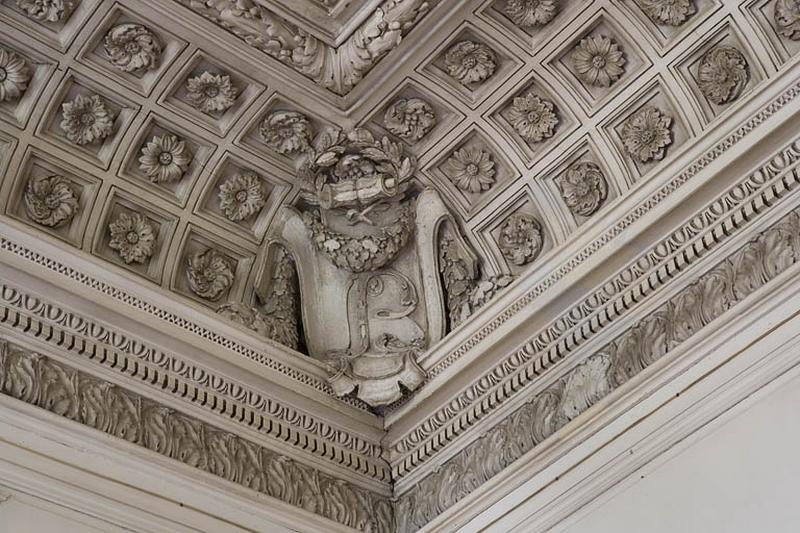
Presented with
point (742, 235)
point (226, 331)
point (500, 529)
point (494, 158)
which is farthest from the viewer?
point (494, 158)

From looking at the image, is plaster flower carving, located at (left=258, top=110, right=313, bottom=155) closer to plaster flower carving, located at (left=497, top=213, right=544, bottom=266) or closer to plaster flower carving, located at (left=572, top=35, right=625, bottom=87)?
plaster flower carving, located at (left=497, top=213, right=544, bottom=266)

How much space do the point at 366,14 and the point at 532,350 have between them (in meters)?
1.83

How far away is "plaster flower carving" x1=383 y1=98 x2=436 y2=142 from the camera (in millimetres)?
6055

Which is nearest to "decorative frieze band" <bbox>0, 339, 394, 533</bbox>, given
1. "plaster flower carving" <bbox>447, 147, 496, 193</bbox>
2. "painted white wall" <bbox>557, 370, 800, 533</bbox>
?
"painted white wall" <bbox>557, 370, 800, 533</bbox>

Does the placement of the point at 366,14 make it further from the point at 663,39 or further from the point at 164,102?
the point at 663,39

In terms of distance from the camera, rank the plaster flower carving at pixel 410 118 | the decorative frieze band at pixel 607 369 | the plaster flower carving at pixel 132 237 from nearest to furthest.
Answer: the decorative frieze band at pixel 607 369
the plaster flower carving at pixel 132 237
the plaster flower carving at pixel 410 118

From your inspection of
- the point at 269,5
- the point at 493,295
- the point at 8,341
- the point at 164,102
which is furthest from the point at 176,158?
the point at 493,295

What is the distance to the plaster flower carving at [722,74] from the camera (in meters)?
5.20

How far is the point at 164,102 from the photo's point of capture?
5.79 metres

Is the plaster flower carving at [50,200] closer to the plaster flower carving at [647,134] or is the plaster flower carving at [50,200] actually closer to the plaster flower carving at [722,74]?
the plaster flower carving at [647,134]

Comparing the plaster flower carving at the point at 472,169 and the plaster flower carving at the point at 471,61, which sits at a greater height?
the plaster flower carving at the point at 471,61

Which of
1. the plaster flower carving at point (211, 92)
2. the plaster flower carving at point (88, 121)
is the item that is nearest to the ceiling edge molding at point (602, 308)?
the plaster flower carving at point (211, 92)

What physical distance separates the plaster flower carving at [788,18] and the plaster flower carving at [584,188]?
1057 millimetres

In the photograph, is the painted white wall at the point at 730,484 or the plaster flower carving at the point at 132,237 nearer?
the painted white wall at the point at 730,484
